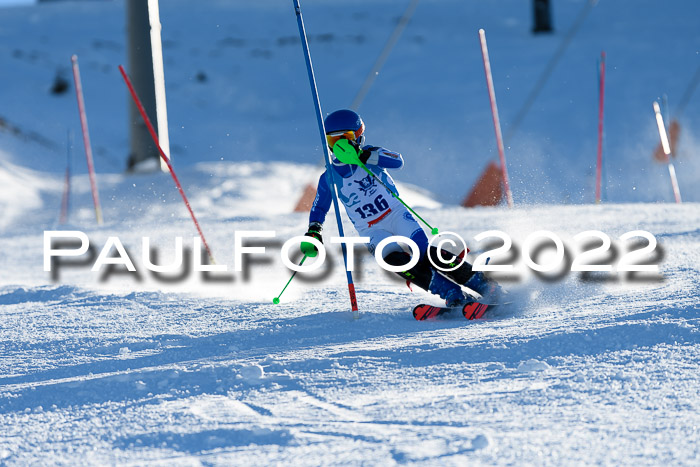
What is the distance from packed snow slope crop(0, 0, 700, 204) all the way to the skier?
281 inches

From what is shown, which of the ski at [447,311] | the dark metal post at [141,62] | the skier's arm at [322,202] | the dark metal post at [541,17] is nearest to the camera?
the ski at [447,311]

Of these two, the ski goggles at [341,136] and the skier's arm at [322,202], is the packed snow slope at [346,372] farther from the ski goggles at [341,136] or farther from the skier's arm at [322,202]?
the ski goggles at [341,136]

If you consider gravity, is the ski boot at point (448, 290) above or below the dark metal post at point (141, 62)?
below

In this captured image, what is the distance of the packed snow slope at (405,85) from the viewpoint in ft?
43.2

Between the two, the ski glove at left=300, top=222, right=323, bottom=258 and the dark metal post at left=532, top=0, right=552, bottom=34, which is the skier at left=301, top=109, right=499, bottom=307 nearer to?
the ski glove at left=300, top=222, right=323, bottom=258

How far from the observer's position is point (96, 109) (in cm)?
1572

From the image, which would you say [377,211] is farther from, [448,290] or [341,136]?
[448,290]

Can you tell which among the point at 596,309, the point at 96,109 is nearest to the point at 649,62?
the point at 96,109

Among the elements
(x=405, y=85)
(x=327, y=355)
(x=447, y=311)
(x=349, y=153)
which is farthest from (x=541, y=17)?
(x=327, y=355)

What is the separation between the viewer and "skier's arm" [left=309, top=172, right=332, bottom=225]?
437 centimetres

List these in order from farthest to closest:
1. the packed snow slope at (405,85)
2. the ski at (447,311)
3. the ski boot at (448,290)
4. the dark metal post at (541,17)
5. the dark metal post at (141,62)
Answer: the dark metal post at (541,17) → the packed snow slope at (405,85) → the dark metal post at (141,62) → the ski boot at (448,290) → the ski at (447,311)

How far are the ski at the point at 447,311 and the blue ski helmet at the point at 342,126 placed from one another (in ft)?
2.91

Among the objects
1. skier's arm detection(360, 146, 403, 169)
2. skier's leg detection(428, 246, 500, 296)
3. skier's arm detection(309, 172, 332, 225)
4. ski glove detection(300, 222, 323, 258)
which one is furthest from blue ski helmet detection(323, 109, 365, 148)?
skier's leg detection(428, 246, 500, 296)

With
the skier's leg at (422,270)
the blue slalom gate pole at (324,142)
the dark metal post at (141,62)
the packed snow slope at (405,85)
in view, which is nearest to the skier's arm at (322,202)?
the blue slalom gate pole at (324,142)
